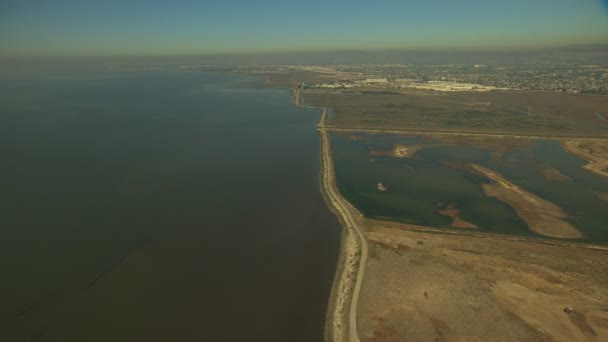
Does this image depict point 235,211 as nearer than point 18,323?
No

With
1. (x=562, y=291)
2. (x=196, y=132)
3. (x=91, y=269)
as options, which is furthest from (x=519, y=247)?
(x=196, y=132)

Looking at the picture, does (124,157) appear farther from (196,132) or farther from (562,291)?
(562,291)

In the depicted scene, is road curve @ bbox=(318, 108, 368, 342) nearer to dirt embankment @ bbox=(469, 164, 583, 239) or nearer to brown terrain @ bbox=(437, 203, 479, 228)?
brown terrain @ bbox=(437, 203, 479, 228)

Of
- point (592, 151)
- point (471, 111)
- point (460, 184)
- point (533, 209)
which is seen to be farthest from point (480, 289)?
point (471, 111)

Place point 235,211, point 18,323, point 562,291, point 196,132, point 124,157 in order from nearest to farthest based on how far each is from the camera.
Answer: point 18,323, point 562,291, point 235,211, point 124,157, point 196,132

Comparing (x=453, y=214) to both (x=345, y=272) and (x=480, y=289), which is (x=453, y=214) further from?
(x=345, y=272)

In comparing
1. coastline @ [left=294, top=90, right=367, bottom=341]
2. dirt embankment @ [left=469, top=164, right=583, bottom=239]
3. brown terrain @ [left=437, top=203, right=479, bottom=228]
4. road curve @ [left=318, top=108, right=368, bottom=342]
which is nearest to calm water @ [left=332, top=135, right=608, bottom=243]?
brown terrain @ [left=437, top=203, right=479, bottom=228]
